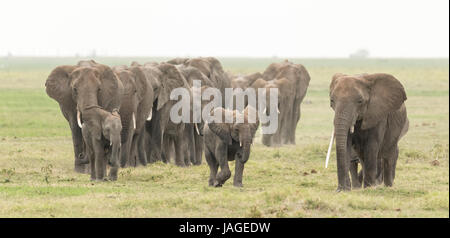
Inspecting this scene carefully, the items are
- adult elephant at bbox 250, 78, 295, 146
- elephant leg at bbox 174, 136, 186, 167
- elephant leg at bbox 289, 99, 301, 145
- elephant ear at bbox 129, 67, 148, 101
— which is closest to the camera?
elephant ear at bbox 129, 67, 148, 101

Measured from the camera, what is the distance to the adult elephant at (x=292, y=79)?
27.1m

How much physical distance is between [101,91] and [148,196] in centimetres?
336

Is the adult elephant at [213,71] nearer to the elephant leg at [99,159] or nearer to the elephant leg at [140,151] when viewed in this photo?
the elephant leg at [140,151]

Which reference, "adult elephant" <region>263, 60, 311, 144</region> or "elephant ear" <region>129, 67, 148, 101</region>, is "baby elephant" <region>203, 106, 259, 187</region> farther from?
"adult elephant" <region>263, 60, 311, 144</region>

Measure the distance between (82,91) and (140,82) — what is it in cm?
255

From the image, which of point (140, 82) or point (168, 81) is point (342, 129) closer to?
point (140, 82)

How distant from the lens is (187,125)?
2056cm

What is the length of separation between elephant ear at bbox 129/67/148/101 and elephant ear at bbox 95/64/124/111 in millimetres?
1624

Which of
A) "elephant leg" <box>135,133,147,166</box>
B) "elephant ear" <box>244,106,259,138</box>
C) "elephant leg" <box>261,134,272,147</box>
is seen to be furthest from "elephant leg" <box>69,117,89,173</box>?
"elephant leg" <box>261,134,272,147</box>

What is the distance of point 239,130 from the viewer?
583 inches

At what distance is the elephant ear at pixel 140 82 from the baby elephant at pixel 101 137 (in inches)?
94.0

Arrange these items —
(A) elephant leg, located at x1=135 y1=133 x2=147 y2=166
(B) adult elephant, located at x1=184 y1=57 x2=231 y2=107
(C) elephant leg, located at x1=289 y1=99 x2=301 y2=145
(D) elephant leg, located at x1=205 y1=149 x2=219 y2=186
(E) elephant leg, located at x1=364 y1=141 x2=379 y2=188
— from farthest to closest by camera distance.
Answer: (C) elephant leg, located at x1=289 y1=99 x2=301 y2=145 → (B) adult elephant, located at x1=184 y1=57 x2=231 y2=107 → (A) elephant leg, located at x1=135 y1=133 x2=147 y2=166 → (D) elephant leg, located at x1=205 y1=149 x2=219 y2=186 → (E) elephant leg, located at x1=364 y1=141 x2=379 y2=188

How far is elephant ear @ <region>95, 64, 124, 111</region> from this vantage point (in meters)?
16.8
